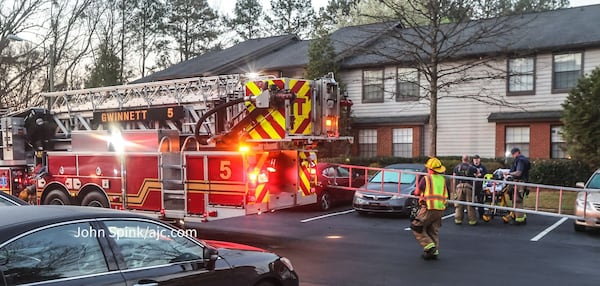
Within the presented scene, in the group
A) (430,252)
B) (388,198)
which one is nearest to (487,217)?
(388,198)

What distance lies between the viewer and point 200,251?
4.41m

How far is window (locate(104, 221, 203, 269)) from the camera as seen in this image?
3871 mm

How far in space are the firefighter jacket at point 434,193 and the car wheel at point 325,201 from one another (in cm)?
A: 601

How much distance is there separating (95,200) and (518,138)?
635 inches

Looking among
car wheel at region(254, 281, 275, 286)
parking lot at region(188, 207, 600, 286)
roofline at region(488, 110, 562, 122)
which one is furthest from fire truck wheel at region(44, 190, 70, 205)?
roofline at region(488, 110, 562, 122)

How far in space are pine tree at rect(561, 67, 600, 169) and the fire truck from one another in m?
8.65

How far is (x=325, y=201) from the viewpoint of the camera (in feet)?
49.3

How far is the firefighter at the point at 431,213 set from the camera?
8742 millimetres

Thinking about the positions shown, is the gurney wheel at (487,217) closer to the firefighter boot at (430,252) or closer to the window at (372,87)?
the firefighter boot at (430,252)

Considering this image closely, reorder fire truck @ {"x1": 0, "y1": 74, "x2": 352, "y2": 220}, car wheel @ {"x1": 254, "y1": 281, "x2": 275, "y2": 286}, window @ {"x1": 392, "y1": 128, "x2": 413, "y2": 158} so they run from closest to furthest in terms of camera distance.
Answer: car wheel @ {"x1": 254, "y1": 281, "x2": 275, "y2": 286}, fire truck @ {"x1": 0, "y1": 74, "x2": 352, "y2": 220}, window @ {"x1": 392, "y1": 128, "x2": 413, "y2": 158}

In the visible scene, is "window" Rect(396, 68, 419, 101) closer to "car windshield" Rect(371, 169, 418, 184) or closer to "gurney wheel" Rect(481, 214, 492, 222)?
"car windshield" Rect(371, 169, 418, 184)

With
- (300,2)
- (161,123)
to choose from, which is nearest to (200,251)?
(161,123)

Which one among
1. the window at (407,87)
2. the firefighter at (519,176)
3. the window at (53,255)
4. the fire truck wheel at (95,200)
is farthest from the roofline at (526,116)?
the window at (53,255)

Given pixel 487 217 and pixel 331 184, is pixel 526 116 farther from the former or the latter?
pixel 331 184
